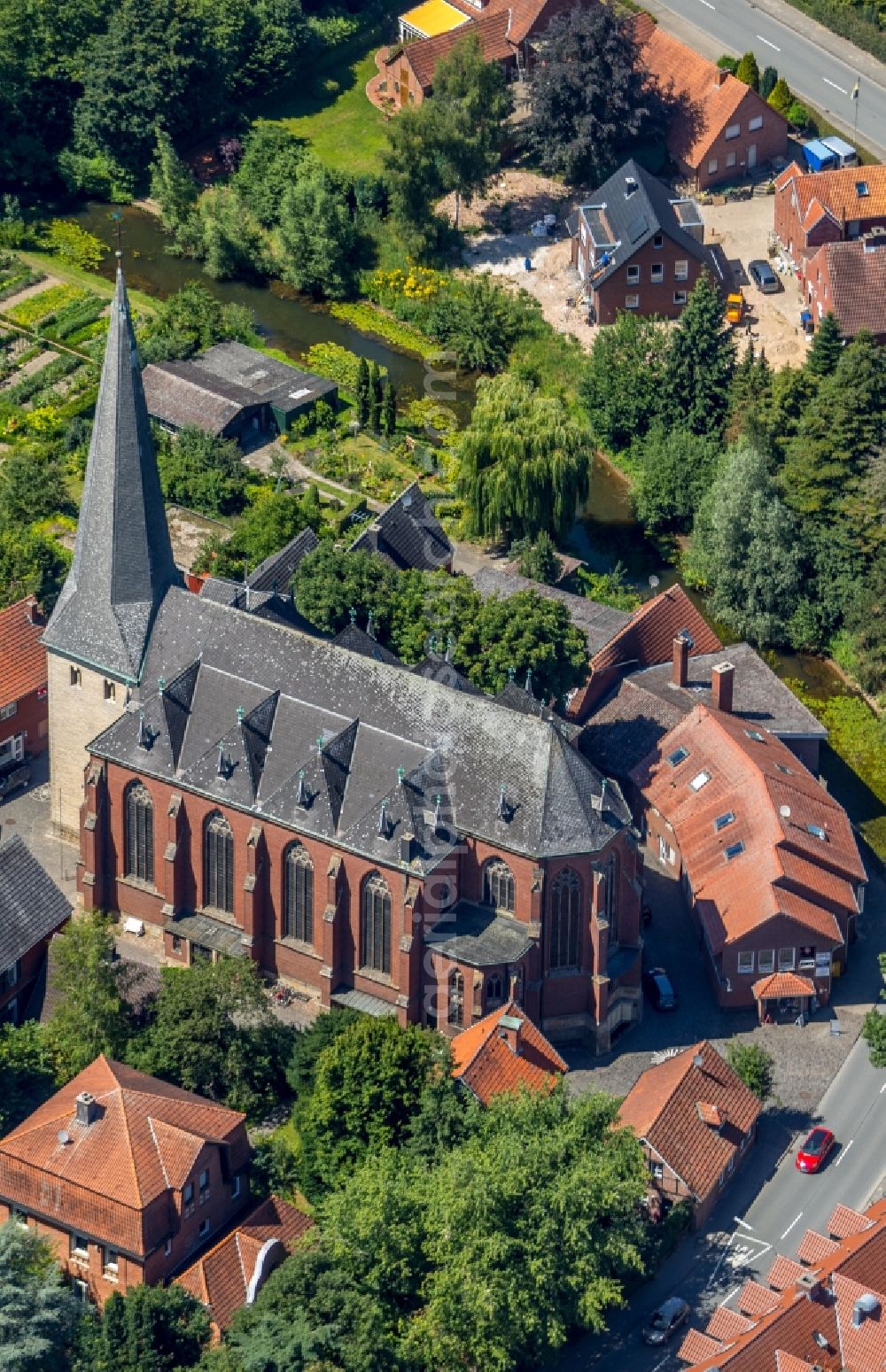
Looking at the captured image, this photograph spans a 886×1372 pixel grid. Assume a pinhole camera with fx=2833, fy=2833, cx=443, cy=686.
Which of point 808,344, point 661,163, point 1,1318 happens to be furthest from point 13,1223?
point 661,163

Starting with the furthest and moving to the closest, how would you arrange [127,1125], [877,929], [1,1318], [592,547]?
[592,547] → [877,929] → [127,1125] → [1,1318]

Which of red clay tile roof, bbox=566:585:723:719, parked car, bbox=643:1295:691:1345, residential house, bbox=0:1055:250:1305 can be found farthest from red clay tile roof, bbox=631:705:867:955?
residential house, bbox=0:1055:250:1305

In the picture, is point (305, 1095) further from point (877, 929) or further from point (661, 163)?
point (661, 163)

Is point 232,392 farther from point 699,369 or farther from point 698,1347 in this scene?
point 698,1347

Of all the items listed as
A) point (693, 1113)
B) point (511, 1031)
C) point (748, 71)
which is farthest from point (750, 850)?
point (748, 71)

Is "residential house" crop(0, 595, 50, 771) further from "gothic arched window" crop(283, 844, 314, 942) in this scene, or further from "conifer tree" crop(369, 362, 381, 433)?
"conifer tree" crop(369, 362, 381, 433)

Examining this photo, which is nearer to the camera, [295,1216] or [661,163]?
[295,1216]
